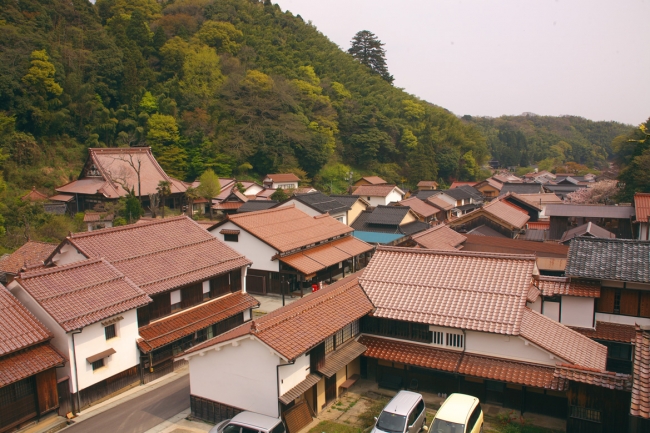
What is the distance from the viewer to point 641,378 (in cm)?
934

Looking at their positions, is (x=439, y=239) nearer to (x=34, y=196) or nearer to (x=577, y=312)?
(x=577, y=312)

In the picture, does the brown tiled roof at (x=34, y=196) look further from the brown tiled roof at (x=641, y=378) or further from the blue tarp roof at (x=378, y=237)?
the brown tiled roof at (x=641, y=378)

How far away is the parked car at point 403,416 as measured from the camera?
36.2 ft

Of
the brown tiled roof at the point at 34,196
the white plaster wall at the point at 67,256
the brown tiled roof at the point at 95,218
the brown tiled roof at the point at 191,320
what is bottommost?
the brown tiled roof at the point at 191,320

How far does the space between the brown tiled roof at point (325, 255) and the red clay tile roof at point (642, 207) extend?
1632 centimetres

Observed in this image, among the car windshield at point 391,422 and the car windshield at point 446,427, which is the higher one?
the car windshield at point 446,427

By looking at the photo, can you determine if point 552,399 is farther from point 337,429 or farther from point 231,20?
point 231,20

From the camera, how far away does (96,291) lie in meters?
14.6

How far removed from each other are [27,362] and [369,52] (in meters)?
99.1

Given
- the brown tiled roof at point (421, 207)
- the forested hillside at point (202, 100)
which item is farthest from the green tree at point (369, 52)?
the brown tiled roof at point (421, 207)

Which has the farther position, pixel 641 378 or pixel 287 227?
pixel 287 227

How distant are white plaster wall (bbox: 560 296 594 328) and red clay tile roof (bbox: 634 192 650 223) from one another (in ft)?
47.4

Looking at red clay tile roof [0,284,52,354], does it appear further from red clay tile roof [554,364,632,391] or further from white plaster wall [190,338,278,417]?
red clay tile roof [554,364,632,391]

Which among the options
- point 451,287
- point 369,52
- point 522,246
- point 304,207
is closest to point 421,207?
point 304,207
